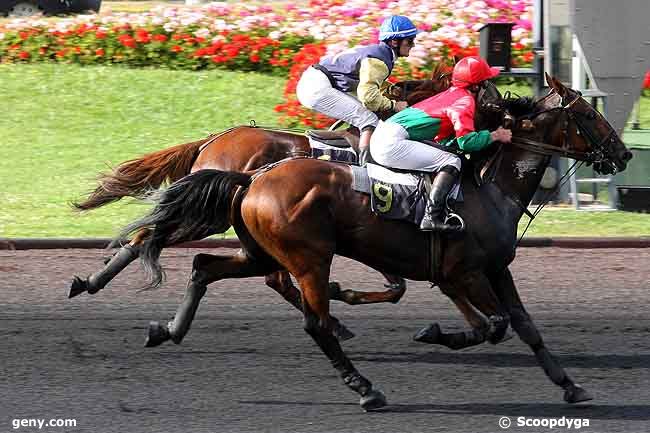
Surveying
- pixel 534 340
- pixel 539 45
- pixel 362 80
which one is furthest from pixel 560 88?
pixel 539 45

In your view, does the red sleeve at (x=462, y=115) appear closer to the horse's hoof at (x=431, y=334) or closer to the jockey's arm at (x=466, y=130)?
the jockey's arm at (x=466, y=130)

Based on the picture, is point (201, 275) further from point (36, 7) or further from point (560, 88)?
point (36, 7)

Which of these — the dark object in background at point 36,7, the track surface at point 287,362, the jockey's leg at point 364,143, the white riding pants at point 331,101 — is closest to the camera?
the track surface at point 287,362

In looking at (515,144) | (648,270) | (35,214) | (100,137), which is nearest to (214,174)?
(515,144)

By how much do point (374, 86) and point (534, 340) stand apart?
2.56m

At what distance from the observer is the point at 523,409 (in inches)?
260

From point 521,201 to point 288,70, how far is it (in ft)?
34.6

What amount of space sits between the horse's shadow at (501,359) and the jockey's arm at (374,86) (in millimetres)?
1847

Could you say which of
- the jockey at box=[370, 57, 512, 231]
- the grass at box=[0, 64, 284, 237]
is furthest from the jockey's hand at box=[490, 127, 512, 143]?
the grass at box=[0, 64, 284, 237]

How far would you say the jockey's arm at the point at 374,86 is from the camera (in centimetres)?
864

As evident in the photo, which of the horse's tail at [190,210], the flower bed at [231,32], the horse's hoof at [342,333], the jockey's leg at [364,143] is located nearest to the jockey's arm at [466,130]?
the horse's tail at [190,210]

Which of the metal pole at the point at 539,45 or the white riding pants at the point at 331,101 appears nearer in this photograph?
the white riding pants at the point at 331,101

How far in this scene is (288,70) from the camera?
A: 17.4m

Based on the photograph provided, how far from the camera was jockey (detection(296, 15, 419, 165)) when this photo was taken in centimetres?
866
